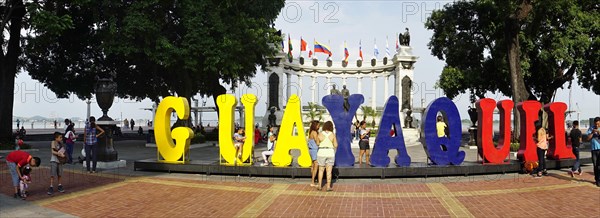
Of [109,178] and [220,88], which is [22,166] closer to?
[109,178]

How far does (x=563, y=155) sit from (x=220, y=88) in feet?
82.5

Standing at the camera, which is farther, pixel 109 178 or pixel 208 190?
pixel 109 178

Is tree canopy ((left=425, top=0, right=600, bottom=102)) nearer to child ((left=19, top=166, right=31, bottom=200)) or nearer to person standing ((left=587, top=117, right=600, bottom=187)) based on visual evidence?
person standing ((left=587, top=117, right=600, bottom=187))

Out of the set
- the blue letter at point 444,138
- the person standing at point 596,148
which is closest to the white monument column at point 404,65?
the blue letter at point 444,138

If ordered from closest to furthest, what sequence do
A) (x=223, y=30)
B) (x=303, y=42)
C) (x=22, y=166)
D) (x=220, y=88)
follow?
(x=22, y=166), (x=223, y=30), (x=220, y=88), (x=303, y=42)

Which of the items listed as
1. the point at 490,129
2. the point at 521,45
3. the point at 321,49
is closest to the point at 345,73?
the point at 321,49

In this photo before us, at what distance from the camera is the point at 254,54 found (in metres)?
26.3

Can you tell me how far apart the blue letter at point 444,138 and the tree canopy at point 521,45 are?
12265mm

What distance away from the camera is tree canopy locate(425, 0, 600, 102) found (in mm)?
26422

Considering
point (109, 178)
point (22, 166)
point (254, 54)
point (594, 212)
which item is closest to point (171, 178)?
point (109, 178)

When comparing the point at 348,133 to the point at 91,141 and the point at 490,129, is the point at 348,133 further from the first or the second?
the point at 91,141

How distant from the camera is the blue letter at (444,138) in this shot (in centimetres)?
1302

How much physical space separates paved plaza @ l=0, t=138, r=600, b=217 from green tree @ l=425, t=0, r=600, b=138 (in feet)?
40.4

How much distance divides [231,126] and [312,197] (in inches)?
172
